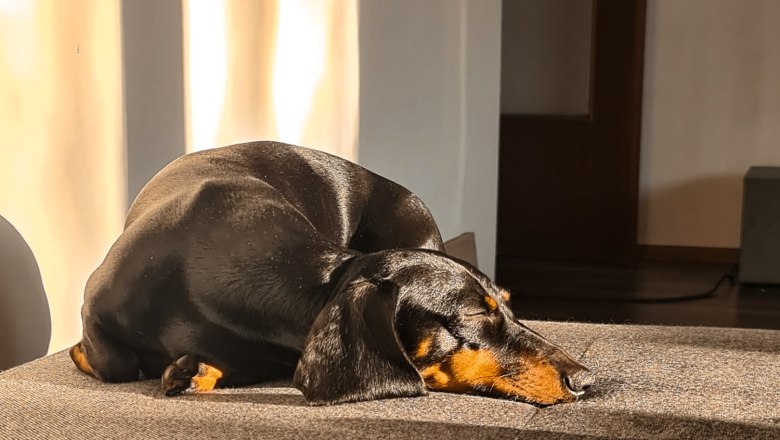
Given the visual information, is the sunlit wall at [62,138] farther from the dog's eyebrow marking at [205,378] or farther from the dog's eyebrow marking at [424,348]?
the dog's eyebrow marking at [424,348]

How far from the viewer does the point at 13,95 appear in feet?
5.58

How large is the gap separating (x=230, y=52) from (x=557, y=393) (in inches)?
55.3

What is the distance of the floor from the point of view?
4277mm

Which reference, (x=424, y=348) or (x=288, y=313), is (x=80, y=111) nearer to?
(x=288, y=313)

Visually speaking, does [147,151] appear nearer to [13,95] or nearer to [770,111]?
[13,95]

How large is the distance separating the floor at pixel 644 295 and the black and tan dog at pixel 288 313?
2.86m

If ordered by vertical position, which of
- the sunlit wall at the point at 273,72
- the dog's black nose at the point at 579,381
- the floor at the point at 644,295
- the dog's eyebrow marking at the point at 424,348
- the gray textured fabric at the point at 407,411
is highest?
the sunlit wall at the point at 273,72

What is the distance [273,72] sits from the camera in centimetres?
262

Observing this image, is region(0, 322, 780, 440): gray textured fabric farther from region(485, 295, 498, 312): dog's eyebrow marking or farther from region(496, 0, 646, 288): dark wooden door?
region(496, 0, 646, 288): dark wooden door

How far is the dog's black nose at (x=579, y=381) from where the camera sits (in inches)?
49.1

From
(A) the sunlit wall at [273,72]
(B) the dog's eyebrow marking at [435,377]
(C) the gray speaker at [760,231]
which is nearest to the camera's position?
(B) the dog's eyebrow marking at [435,377]

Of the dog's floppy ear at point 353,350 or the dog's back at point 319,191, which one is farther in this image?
the dog's back at point 319,191

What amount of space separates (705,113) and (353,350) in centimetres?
499

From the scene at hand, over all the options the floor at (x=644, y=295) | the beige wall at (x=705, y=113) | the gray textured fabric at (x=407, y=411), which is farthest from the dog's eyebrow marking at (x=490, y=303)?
the beige wall at (x=705, y=113)
